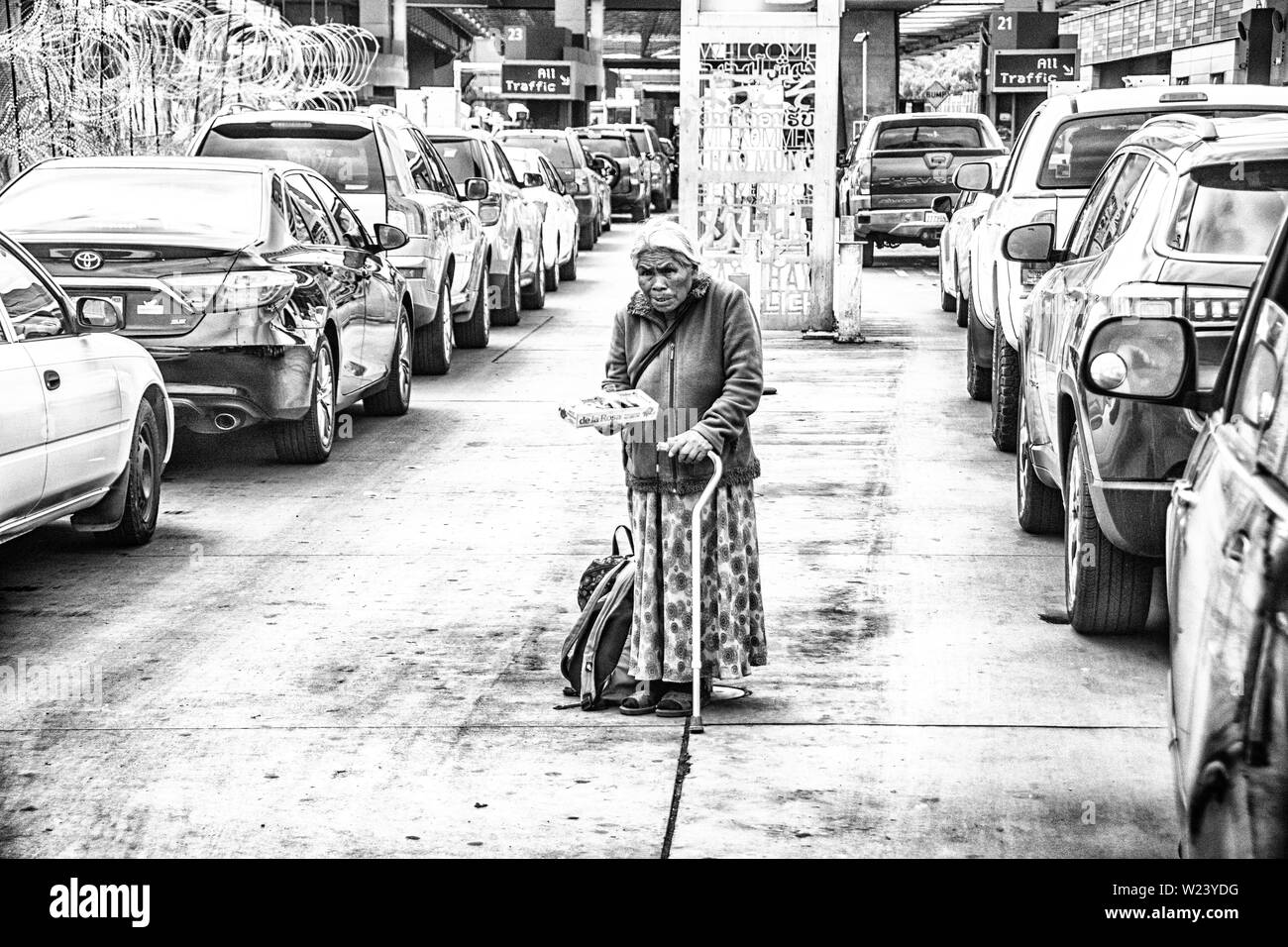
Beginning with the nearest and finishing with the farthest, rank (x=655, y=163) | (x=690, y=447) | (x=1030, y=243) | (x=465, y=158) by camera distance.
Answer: (x=690, y=447) → (x=1030, y=243) → (x=465, y=158) → (x=655, y=163)

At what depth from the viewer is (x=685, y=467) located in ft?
19.9

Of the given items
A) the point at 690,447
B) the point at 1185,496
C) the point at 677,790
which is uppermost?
the point at 1185,496

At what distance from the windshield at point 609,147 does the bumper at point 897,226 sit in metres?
17.6

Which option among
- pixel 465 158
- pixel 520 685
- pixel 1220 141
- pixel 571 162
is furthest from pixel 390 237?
pixel 571 162

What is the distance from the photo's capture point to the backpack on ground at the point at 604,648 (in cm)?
626

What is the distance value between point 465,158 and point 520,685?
552 inches

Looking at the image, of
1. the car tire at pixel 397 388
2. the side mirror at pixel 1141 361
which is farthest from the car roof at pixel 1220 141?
the car tire at pixel 397 388

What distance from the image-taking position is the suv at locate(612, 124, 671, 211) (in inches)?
1877

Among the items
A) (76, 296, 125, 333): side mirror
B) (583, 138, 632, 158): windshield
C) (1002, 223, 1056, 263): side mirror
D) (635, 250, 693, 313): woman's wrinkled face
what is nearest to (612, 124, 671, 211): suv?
(583, 138, 632, 158): windshield

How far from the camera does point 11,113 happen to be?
1555cm

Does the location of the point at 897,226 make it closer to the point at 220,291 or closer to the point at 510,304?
the point at 510,304

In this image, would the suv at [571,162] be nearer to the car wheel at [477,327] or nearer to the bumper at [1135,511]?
the car wheel at [477,327]
